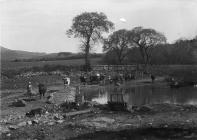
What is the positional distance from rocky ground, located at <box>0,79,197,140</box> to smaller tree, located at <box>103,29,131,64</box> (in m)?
63.3

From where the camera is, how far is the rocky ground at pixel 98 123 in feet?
61.6

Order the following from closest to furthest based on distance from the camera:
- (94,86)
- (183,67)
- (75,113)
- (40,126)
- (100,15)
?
1. (40,126)
2. (75,113)
3. (94,86)
4. (100,15)
5. (183,67)

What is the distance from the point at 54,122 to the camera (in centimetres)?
2131

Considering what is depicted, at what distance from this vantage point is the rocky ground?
18.8m

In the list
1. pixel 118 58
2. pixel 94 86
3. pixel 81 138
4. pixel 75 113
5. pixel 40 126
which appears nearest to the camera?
pixel 81 138

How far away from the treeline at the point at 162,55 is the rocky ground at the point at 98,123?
215 ft

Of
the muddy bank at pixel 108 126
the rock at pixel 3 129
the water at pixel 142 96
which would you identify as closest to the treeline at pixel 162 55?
the water at pixel 142 96

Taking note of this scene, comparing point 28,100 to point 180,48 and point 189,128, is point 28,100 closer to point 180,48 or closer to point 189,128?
point 189,128

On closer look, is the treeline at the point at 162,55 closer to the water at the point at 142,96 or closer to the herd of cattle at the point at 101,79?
the herd of cattle at the point at 101,79

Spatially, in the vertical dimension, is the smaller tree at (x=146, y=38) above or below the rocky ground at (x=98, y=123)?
above

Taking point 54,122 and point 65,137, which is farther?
point 54,122

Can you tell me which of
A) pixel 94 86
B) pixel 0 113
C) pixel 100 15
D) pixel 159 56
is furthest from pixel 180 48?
pixel 0 113

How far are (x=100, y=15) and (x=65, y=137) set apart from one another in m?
58.0

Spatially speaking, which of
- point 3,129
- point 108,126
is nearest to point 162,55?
point 108,126
